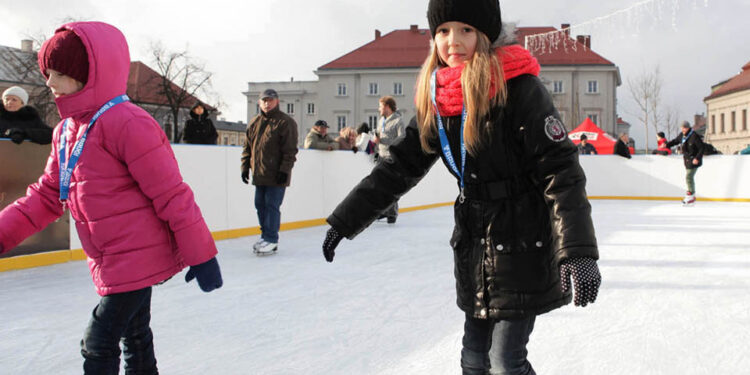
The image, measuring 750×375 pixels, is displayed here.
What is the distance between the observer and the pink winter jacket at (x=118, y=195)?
1630 millimetres

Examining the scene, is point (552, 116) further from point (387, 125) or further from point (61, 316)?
point (387, 125)

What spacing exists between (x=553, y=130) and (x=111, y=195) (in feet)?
3.98

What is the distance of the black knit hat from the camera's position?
1.58 metres

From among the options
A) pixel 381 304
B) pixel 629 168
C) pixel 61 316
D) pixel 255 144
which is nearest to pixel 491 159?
pixel 381 304

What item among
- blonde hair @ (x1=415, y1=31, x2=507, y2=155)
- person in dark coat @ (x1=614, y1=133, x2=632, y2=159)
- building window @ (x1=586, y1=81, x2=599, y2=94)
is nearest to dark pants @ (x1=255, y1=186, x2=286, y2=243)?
blonde hair @ (x1=415, y1=31, x2=507, y2=155)

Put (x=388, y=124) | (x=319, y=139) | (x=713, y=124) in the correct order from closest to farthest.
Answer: (x=388, y=124)
(x=319, y=139)
(x=713, y=124)

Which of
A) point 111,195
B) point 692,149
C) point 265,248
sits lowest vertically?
point 265,248

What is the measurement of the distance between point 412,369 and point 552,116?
4.21 feet

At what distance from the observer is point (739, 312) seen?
3.25 metres

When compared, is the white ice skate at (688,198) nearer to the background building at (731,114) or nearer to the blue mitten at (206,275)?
the blue mitten at (206,275)

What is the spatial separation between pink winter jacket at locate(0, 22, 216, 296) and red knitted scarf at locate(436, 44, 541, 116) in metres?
0.76

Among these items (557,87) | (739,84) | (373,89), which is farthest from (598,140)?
(739,84)

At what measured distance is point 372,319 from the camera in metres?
3.13

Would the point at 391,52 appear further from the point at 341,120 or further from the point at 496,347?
the point at 496,347
